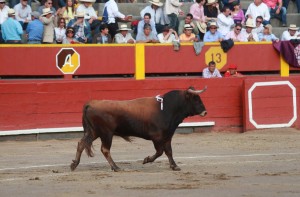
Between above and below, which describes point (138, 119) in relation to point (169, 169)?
above

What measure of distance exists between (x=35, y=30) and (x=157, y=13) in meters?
2.74

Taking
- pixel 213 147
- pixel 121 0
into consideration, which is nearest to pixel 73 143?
pixel 213 147

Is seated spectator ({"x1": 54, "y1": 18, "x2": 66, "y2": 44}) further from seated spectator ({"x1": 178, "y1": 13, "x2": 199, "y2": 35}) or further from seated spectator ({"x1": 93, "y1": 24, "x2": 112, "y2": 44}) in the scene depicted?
seated spectator ({"x1": 178, "y1": 13, "x2": 199, "y2": 35})

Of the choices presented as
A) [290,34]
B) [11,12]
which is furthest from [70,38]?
[290,34]

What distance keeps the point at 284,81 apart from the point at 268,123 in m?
0.90

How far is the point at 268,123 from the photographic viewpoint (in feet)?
63.8

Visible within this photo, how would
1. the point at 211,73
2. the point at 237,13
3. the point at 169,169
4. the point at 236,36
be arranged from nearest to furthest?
the point at 169,169 → the point at 211,73 → the point at 236,36 → the point at 237,13

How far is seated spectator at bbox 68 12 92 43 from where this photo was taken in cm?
1920

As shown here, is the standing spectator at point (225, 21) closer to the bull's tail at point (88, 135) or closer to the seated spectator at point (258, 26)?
the seated spectator at point (258, 26)

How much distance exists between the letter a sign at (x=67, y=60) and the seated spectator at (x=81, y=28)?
1.05 feet

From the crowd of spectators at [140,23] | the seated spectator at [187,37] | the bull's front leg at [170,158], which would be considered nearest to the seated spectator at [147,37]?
the crowd of spectators at [140,23]

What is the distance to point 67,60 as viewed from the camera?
19516mm

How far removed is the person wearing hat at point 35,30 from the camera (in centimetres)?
1894

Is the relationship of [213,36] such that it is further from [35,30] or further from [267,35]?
[35,30]
